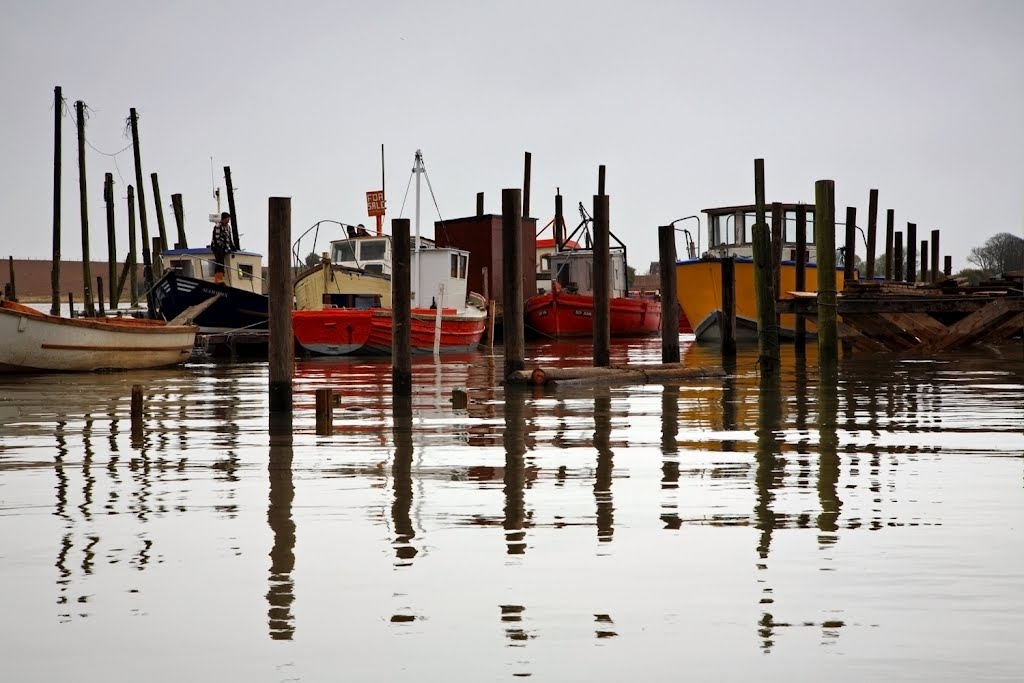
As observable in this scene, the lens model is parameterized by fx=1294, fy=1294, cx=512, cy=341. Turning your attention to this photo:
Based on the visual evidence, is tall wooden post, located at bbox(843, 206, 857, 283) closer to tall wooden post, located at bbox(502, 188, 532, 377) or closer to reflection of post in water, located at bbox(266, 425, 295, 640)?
tall wooden post, located at bbox(502, 188, 532, 377)

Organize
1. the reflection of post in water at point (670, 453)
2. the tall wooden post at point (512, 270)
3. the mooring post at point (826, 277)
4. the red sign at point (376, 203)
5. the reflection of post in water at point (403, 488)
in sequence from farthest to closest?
1. the red sign at point (376, 203)
2. the mooring post at point (826, 277)
3. the tall wooden post at point (512, 270)
4. the reflection of post in water at point (670, 453)
5. the reflection of post in water at point (403, 488)

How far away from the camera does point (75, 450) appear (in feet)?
29.6

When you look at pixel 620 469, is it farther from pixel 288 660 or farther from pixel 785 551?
pixel 288 660

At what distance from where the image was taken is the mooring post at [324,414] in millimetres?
10024

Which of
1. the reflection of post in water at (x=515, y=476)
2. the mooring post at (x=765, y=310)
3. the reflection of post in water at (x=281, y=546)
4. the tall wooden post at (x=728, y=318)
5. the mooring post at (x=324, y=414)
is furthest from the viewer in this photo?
the tall wooden post at (x=728, y=318)

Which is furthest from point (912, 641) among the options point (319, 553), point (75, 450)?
point (75, 450)

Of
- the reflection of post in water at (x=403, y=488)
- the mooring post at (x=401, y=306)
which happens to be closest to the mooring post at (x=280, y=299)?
the reflection of post in water at (x=403, y=488)

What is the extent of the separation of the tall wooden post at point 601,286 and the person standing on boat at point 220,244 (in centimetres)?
1690

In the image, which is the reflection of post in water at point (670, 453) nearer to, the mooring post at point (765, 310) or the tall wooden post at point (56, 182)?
the mooring post at point (765, 310)

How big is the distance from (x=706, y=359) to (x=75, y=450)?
16.2 metres

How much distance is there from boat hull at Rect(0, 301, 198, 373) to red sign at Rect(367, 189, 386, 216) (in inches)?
381

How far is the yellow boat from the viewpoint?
30844 millimetres

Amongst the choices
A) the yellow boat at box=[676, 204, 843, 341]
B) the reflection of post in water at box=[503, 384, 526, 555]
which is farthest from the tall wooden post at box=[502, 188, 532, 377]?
the yellow boat at box=[676, 204, 843, 341]

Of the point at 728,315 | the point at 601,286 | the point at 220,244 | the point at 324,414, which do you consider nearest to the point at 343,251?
the point at 220,244
